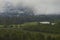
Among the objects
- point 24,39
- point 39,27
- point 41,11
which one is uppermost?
point 41,11

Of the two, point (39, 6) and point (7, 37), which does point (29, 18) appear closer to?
point (39, 6)

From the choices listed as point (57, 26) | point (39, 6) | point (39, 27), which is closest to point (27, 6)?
point (39, 6)

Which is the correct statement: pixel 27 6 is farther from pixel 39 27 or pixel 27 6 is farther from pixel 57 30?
pixel 57 30

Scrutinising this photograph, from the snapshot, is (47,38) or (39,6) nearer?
(47,38)

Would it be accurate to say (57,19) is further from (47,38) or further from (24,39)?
(24,39)

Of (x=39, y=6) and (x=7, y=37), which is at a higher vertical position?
(x=39, y=6)

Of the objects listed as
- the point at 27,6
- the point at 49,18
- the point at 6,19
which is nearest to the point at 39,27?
the point at 49,18

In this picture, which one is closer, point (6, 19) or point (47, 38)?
point (47, 38)

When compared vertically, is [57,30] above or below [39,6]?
below
